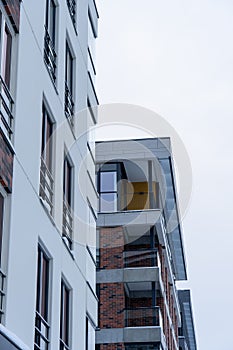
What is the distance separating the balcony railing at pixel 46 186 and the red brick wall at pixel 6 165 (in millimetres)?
2457

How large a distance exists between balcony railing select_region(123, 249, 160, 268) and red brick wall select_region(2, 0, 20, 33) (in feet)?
77.2

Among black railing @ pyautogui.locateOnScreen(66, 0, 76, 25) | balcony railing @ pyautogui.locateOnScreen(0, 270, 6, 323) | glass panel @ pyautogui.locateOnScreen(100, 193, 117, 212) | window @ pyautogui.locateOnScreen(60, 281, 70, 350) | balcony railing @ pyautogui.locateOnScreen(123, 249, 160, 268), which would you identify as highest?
glass panel @ pyautogui.locateOnScreen(100, 193, 117, 212)

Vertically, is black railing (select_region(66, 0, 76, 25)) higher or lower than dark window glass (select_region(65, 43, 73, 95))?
higher

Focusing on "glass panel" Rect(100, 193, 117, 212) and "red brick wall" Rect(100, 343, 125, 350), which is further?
"glass panel" Rect(100, 193, 117, 212)

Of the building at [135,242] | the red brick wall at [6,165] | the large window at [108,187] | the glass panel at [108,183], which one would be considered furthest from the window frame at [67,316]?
the glass panel at [108,183]

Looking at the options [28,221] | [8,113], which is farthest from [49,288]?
[8,113]

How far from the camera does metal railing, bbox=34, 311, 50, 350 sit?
44.6ft

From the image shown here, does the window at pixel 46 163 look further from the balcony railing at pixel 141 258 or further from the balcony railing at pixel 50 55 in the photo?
the balcony railing at pixel 141 258

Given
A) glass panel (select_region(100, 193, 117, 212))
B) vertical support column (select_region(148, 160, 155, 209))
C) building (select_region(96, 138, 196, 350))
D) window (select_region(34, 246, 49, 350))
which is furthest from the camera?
vertical support column (select_region(148, 160, 155, 209))

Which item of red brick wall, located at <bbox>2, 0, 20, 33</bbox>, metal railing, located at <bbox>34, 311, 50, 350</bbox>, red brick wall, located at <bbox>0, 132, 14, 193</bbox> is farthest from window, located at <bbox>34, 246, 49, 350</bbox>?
red brick wall, located at <bbox>2, 0, 20, 33</bbox>

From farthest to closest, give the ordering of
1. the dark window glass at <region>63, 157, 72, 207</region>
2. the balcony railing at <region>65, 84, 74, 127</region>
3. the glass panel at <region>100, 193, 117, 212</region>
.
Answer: the glass panel at <region>100, 193, 117, 212</region>
the balcony railing at <region>65, 84, 74, 127</region>
the dark window glass at <region>63, 157, 72, 207</region>

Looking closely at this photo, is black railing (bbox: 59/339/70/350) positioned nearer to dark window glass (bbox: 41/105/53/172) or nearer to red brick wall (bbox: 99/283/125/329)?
dark window glass (bbox: 41/105/53/172)

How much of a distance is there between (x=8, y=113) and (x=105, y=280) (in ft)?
75.8

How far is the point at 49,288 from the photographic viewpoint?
14.8m
